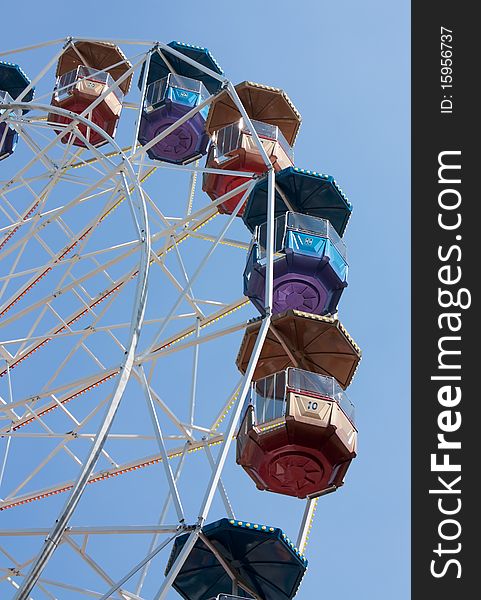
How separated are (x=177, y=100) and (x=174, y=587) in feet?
36.0

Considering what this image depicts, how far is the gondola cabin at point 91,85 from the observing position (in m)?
22.8

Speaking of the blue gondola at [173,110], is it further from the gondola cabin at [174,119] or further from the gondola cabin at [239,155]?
the gondola cabin at [239,155]

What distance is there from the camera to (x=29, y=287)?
62.6 ft

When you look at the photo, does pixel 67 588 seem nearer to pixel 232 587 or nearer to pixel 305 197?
pixel 232 587

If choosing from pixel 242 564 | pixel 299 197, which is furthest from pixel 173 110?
pixel 242 564

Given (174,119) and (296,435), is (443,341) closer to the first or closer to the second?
(296,435)

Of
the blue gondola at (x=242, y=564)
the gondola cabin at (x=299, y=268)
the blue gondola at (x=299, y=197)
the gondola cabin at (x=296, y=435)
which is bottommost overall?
the blue gondola at (x=242, y=564)

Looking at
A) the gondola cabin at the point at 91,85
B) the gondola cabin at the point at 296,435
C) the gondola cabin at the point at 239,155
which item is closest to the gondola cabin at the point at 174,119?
the gondola cabin at the point at 91,85

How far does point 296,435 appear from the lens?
47.7ft

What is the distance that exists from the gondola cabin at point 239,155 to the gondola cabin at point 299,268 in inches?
104

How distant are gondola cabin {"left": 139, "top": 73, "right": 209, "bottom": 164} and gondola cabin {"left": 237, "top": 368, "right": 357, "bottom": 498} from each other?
863 centimetres

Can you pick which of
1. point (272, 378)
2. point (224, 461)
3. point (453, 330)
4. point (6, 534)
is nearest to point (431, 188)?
point (453, 330)

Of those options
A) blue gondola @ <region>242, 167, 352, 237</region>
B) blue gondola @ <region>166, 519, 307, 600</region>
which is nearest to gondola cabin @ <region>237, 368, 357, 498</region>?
blue gondola @ <region>166, 519, 307, 600</region>

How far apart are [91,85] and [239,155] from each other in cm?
454
